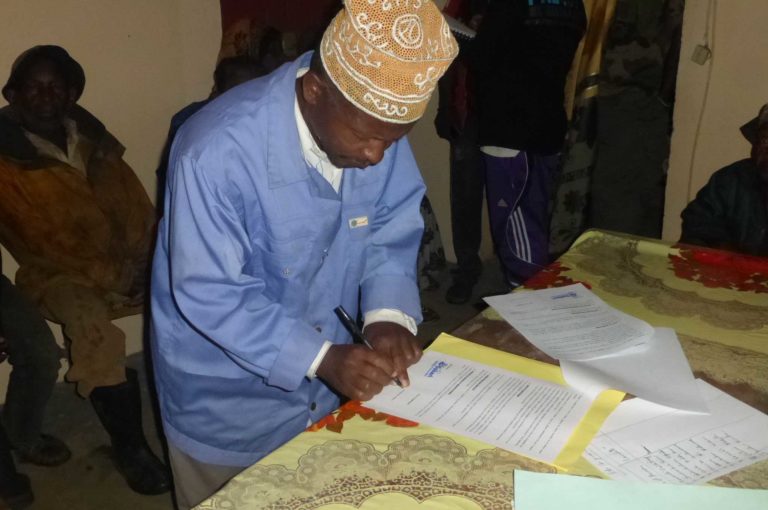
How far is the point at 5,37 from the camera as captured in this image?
7.93 feet

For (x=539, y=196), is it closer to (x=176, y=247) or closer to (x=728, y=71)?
(x=728, y=71)

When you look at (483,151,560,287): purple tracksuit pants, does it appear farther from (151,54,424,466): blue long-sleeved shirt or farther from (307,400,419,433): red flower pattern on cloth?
(307,400,419,433): red flower pattern on cloth

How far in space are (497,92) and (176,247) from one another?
2.01 metres

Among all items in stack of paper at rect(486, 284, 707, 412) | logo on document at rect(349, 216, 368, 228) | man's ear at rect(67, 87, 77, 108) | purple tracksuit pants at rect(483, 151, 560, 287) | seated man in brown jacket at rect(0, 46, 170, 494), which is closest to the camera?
stack of paper at rect(486, 284, 707, 412)

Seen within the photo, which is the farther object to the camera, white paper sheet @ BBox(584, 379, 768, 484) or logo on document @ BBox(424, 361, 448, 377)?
logo on document @ BBox(424, 361, 448, 377)

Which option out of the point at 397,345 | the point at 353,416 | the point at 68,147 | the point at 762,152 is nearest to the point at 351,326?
the point at 397,345

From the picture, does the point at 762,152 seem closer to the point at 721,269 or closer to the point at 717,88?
the point at 717,88

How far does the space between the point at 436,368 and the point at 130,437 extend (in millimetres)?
1602

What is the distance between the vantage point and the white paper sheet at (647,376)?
100 centimetres

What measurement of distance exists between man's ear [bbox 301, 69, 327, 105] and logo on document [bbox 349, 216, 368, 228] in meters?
0.25

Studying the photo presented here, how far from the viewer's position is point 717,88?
3176mm

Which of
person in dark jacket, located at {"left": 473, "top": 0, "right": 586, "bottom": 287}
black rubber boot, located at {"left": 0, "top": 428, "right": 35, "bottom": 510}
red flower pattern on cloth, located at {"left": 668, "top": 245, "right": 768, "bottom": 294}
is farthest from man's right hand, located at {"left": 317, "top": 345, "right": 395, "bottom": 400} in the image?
person in dark jacket, located at {"left": 473, "top": 0, "right": 586, "bottom": 287}

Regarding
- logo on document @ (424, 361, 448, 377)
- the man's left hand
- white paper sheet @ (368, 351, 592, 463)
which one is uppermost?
the man's left hand

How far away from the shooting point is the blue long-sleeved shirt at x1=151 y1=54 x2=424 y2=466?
41.0 inches
